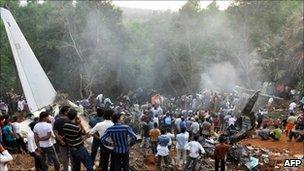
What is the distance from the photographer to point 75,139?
9.25m

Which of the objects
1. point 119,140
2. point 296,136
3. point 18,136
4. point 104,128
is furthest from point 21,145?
point 296,136

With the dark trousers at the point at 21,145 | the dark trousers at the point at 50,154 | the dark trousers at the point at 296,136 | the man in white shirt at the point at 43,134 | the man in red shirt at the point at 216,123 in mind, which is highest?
the man in white shirt at the point at 43,134

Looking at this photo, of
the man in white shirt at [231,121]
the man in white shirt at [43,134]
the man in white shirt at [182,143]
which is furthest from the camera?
the man in white shirt at [231,121]

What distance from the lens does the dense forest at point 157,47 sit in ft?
122

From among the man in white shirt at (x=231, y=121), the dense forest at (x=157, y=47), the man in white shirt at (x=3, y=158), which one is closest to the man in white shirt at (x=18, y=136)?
the man in white shirt at (x=3, y=158)

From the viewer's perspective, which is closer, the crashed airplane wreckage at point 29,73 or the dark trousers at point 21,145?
the dark trousers at point 21,145

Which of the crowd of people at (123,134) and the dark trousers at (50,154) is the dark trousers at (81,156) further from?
the dark trousers at (50,154)

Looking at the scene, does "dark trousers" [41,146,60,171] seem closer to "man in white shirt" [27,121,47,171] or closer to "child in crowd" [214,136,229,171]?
"man in white shirt" [27,121,47,171]

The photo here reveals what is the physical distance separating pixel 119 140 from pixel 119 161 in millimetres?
545

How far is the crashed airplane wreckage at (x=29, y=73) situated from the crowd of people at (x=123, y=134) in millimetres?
1066

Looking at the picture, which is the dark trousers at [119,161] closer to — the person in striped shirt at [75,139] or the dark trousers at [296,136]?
the person in striped shirt at [75,139]

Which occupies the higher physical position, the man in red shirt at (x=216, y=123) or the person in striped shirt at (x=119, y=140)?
the person in striped shirt at (x=119, y=140)

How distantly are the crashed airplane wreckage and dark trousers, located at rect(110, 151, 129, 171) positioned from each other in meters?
7.89

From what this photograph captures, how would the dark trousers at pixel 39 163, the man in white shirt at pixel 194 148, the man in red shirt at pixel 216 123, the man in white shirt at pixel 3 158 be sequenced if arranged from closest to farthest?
the man in white shirt at pixel 3 158, the dark trousers at pixel 39 163, the man in white shirt at pixel 194 148, the man in red shirt at pixel 216 123
